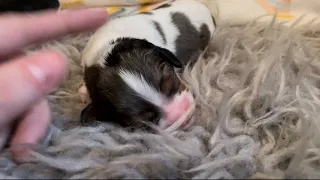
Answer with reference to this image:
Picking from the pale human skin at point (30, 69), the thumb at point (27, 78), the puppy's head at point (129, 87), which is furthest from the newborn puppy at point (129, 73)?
the thumb at point (27, 78)

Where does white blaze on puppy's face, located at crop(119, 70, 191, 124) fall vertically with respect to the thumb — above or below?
below

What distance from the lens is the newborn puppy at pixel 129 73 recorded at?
1.27m

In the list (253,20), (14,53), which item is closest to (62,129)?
(14,53)

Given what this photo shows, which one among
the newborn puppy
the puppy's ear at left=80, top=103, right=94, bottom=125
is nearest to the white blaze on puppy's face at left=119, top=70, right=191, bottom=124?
the newborn puppy

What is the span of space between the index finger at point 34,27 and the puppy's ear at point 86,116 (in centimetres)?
21

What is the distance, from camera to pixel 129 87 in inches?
49.9

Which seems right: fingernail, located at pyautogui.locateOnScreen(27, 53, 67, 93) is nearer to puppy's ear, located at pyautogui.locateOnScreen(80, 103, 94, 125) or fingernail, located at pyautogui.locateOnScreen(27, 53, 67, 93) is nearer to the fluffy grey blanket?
the fluffy grey blanket

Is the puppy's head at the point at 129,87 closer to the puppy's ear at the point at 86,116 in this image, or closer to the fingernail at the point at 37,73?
the puppy's ear at the point at 86,116

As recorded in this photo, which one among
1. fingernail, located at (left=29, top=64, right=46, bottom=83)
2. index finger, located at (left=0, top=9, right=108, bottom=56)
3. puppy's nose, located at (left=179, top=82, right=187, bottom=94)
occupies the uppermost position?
fingernail, located at (left=29, top=64, right=46, bottom=83)

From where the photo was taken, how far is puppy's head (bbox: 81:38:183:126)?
126 cm

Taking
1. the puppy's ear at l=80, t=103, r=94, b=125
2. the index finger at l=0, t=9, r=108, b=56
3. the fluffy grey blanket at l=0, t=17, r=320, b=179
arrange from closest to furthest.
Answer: the fluffy grey blanket at l=0, t=17, r=320, b=179
the index finger at l=0, t=9, r=108, b=56
the puppy's ear at l=80, t=103, r=94, b=125

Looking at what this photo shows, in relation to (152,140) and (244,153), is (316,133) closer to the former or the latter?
(244,153)

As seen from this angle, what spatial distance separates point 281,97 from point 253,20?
0.59 metres

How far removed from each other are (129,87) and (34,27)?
0.31 meters
